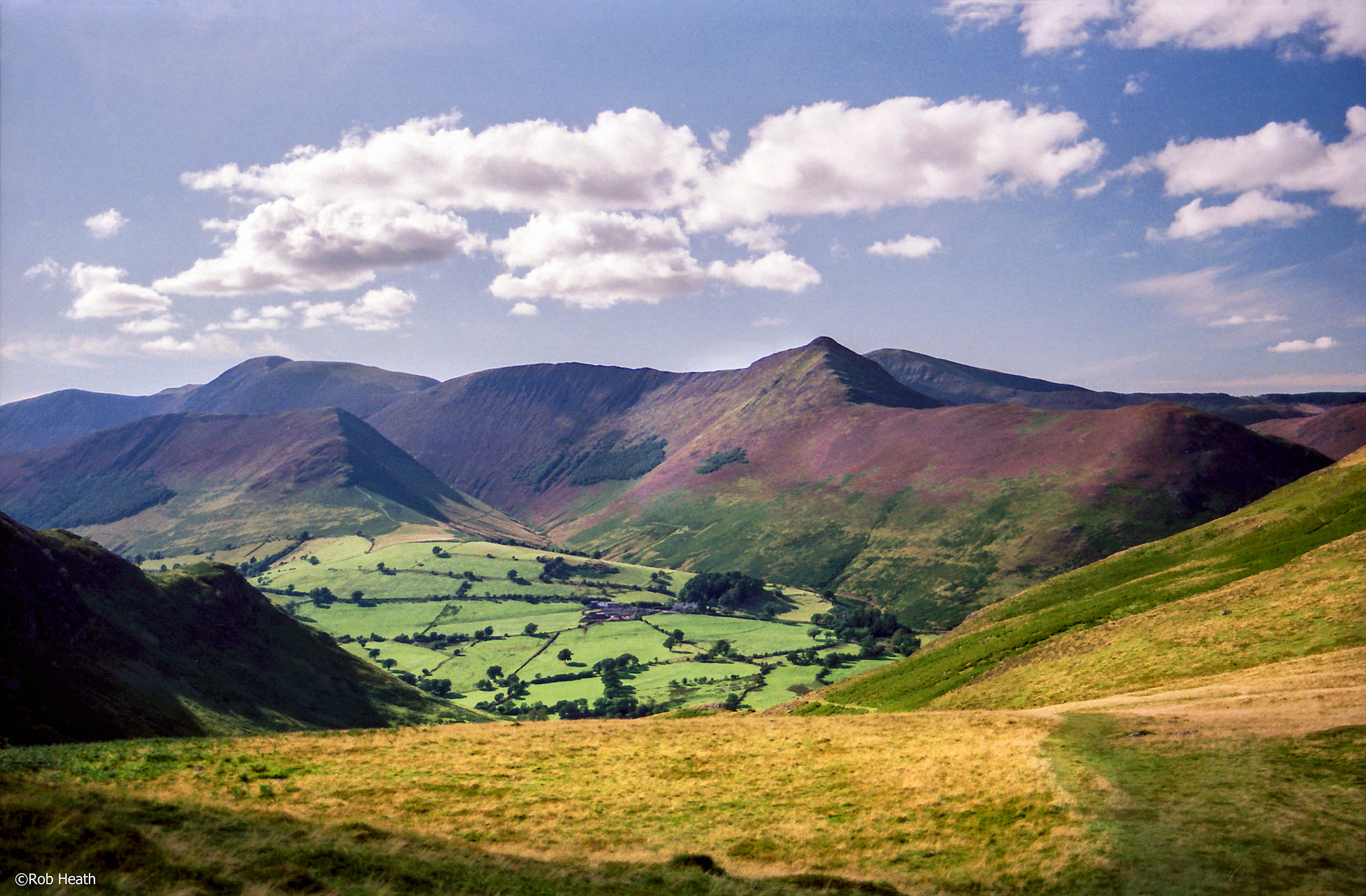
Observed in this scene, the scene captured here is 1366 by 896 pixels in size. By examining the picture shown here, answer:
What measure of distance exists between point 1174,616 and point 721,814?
54244 mm

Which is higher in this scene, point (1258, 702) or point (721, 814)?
point (1258, 702)

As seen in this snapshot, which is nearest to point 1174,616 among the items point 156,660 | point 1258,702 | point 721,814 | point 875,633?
point 1258,702

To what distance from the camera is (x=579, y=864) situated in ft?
77.4

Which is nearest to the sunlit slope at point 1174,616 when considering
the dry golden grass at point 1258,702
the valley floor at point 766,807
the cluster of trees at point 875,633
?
the dry golden grass at point 1258,702

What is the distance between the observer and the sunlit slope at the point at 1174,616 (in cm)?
5466

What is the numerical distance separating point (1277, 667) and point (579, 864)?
1791 inches

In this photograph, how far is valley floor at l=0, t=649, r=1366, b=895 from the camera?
2077 centimetres

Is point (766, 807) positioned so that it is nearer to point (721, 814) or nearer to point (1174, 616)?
point (721, 814)

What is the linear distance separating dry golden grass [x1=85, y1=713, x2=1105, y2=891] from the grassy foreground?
15 centimetres

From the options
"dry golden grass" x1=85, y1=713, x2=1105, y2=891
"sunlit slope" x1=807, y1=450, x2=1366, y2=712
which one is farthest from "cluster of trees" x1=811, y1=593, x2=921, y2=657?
"dry golden grass" x1=85, y1=713, x2=1105, y2=891

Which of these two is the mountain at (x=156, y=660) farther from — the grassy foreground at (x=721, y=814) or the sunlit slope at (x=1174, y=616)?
the sunlit slope at (x=1174, y=616)


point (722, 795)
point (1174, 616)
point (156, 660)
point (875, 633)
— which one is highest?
point (1174, 616)

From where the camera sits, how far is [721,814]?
3102 cm

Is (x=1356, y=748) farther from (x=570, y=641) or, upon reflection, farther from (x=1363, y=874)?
(x=570, y=641)
